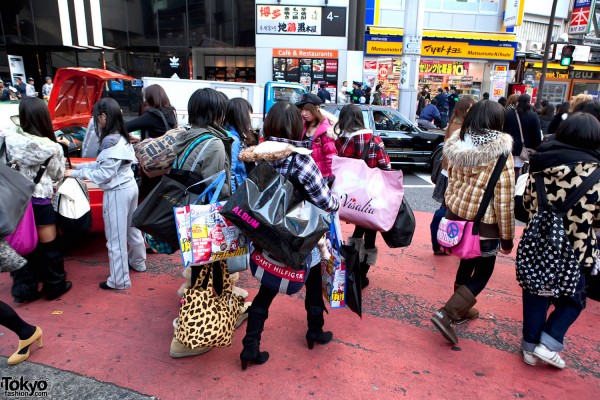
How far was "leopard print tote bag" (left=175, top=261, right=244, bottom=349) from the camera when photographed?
2.67m

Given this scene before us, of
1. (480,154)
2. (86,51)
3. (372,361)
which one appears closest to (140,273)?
(372,361)

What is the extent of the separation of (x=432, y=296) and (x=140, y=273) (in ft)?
9.41

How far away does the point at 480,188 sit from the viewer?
2996mm

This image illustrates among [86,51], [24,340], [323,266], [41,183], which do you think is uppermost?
[86,51]

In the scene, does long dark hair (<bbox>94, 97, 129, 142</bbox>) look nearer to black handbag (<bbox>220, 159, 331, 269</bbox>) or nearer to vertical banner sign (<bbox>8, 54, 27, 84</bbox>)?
black handbag (<bbox>220, 159, 331, 269</bbox>)

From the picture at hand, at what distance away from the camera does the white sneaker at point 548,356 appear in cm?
285

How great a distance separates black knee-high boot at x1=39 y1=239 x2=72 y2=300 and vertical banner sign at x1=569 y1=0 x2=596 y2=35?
21.1 meters

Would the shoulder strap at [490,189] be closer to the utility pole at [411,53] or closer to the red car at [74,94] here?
the red car at [74,94]

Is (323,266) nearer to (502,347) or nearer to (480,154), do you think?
(480,154)

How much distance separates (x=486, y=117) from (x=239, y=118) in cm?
202

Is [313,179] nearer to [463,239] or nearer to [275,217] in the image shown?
[275,217]

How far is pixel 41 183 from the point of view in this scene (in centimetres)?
332

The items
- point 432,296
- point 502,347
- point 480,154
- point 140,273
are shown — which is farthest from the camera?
point 140,273

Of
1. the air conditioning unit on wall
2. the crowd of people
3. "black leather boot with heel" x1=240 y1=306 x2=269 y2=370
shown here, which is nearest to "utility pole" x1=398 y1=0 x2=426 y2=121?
the air conditioning unit on wall
